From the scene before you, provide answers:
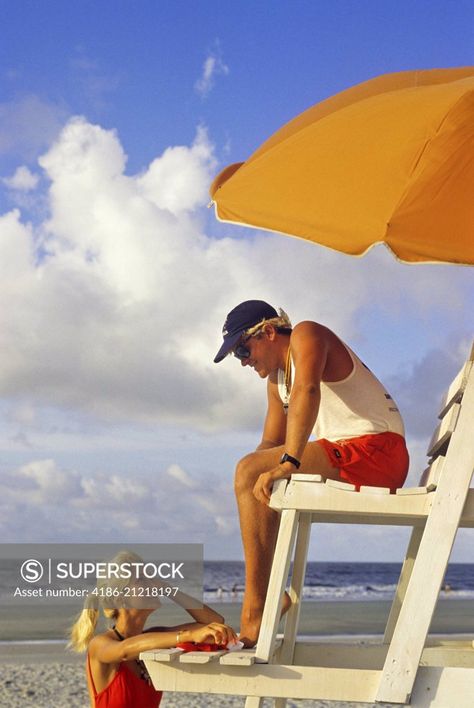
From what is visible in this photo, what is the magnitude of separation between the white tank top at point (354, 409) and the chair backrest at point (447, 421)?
0.24m

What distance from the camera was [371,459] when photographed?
12.2ft

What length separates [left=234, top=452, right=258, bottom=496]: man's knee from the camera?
348 centimetres

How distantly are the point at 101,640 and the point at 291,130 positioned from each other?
7.61 ft

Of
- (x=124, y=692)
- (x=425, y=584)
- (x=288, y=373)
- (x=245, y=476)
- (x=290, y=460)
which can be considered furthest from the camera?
(x=124, y=692)

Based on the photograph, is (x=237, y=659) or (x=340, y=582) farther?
(x=340, y=582)

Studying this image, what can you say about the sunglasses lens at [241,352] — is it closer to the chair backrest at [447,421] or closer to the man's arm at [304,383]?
the man's arm at [304,383]

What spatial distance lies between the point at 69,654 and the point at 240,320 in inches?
527

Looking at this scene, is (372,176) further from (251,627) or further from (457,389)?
(251,627)

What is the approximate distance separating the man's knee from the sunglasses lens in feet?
1.82

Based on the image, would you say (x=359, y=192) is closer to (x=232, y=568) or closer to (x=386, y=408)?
(x=386, y=408)

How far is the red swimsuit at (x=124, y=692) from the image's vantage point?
4074mm

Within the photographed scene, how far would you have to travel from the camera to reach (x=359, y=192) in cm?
328

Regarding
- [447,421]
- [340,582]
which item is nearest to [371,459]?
[447,421]

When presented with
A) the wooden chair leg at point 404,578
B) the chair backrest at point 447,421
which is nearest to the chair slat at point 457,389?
the chair backrest at point 447,421
